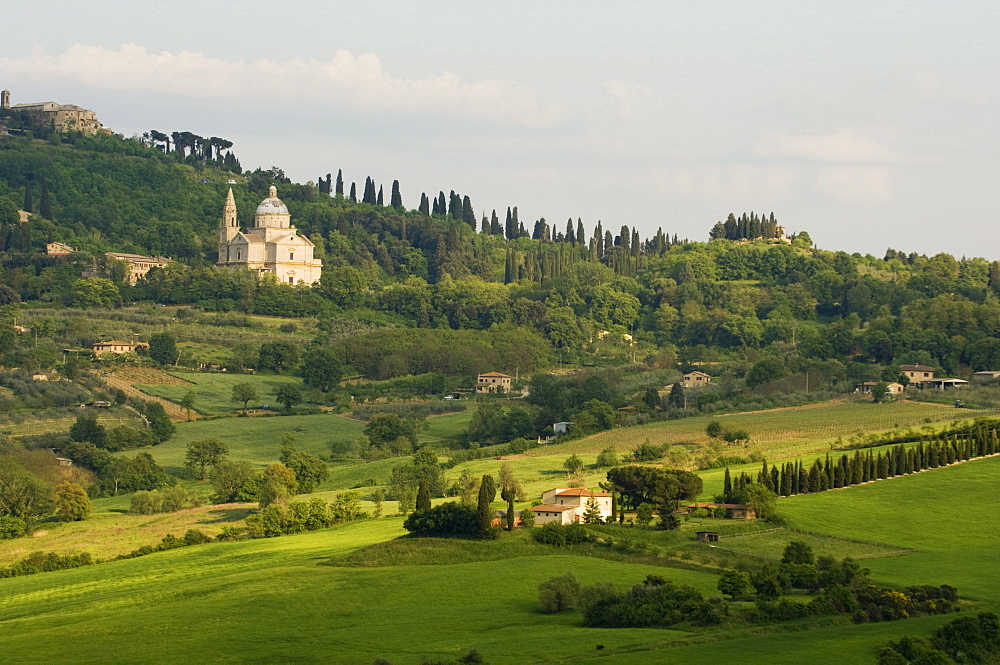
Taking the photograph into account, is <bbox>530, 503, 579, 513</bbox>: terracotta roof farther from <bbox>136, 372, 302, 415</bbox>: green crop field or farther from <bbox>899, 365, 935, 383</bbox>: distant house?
<bbox>899, 365, 935, 383</bbox>: distant house

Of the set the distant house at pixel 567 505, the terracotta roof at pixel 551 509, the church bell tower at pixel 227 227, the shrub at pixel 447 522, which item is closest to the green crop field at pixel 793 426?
the distant house at pixel 567 505

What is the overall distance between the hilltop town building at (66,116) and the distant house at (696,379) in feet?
271

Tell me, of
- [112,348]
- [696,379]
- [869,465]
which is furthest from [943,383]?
[112,348]

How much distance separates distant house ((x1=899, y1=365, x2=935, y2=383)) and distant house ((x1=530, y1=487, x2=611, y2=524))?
43685 mm

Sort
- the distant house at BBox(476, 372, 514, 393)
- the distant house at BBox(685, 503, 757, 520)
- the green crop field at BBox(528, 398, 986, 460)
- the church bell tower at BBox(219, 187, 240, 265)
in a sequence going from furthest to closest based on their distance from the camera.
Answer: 1. the church bell tower at BBox(219, 187, 240, 265)
2. the distant house at BBox(476, 372, 514, 393)
3. the green crop field at BBox(528, 398, 986, 460)
4. the distant house at BBox(685, 503, 757, 520)

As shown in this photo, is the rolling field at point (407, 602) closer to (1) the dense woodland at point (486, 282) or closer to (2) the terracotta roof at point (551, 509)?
(2) the terracotta roof at point (551, 509)

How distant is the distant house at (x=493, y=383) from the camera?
102 metres

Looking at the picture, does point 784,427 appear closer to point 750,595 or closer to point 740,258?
point 750,595

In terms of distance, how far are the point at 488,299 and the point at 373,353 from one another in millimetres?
22703

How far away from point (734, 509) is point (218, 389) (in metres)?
48.3

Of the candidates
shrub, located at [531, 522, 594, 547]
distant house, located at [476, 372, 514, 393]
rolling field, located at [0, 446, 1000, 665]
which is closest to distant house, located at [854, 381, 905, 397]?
distant house, located at [476, 372, 514, 393]

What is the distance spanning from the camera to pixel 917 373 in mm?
92750

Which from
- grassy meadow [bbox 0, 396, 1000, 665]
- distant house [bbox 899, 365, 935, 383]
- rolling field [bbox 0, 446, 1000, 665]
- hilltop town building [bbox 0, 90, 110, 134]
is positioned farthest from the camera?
hilltop town building [bbox 0, 90, 110, 134]

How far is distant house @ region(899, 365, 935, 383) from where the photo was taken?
9231 centimetres
